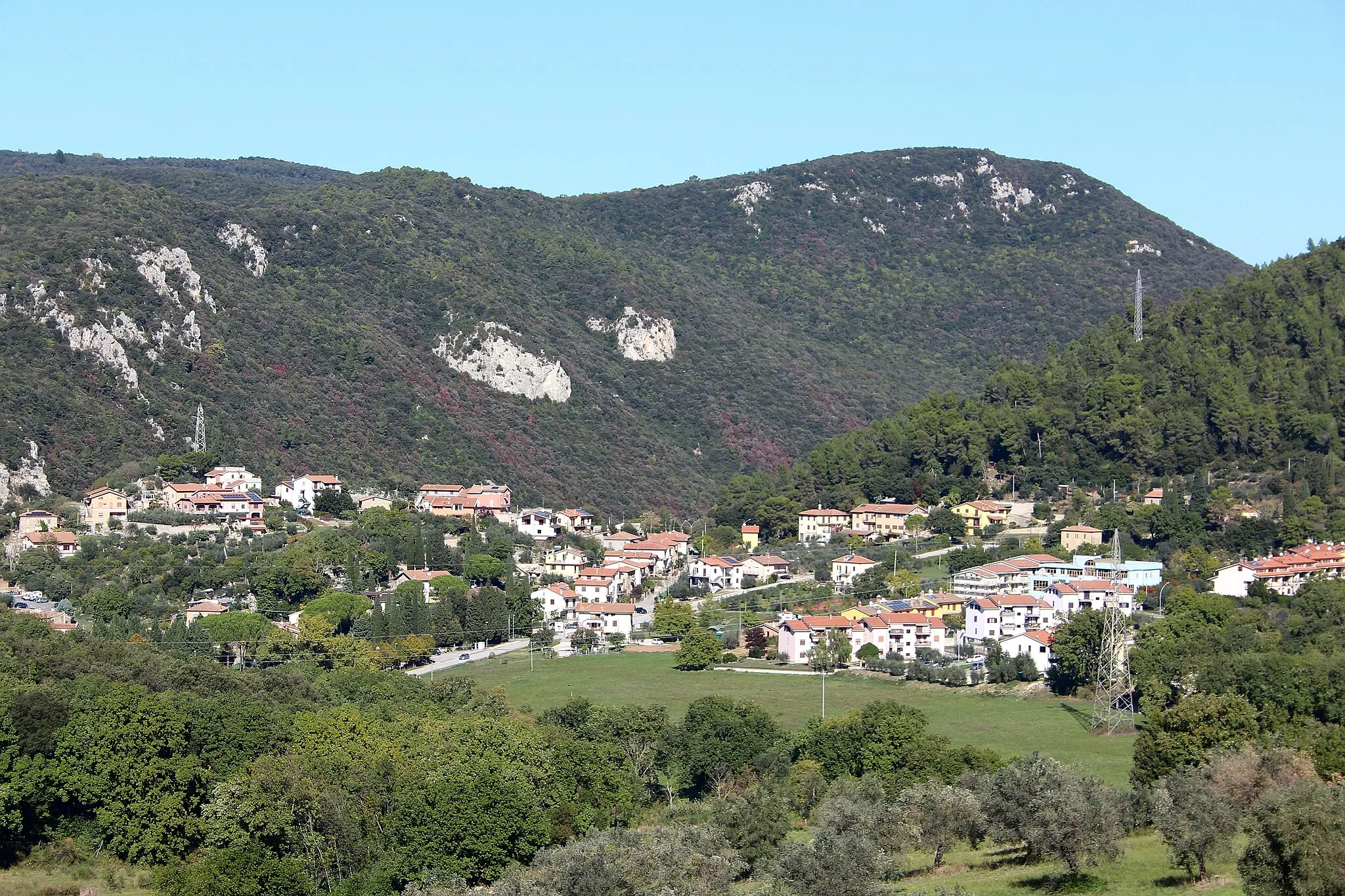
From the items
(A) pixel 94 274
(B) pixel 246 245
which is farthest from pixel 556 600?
(B) pixel 246 245

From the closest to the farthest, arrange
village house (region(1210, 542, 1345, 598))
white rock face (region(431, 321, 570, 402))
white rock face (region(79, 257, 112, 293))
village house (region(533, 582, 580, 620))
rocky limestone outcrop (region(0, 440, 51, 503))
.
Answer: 1. village house (region(1210, 542, 1345, 598))
2. village house (region(533, 582, 580, 620))
3. rocky limestone outcrop (region(0, 440, 51, 503))
4. white rock face (region(79, 257, 112, 293))
5. white rock face (region(431, 321, 570, 402))

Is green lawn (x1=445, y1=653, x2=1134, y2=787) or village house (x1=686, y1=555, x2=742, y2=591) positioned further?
village house (x1=686, y1=555, x2=742, y2=591)

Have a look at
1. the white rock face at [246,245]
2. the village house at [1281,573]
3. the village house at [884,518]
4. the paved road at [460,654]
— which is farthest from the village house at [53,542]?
the white rock face at [246,245]

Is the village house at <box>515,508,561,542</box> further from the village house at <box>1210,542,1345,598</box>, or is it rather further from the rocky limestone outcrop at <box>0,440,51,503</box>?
the village house at <box>1210,542,1345,598</box>

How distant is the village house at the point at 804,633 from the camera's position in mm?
63719

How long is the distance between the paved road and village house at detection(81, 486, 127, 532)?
21.5 metres

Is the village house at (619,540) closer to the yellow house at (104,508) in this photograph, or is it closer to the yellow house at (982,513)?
the yellow house at (982,513)

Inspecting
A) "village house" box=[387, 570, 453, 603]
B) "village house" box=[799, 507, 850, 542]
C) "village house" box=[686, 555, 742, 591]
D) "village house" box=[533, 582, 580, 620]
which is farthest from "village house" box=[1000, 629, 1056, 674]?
"village house" box=[799, 507, 850, 542]

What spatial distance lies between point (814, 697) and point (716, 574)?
2455 cm

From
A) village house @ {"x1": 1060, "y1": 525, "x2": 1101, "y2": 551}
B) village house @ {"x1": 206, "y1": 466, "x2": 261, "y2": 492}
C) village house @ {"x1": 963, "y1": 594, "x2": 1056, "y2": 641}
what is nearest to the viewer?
village house @ {"x1": 963, "y1": 594, "x2": 1056, "y2": 641}

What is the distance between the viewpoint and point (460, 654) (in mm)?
65250

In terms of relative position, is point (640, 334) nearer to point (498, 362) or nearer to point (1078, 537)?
point (498, 362)

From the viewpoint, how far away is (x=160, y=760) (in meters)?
38.8

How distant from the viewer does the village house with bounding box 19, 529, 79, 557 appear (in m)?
72.4
